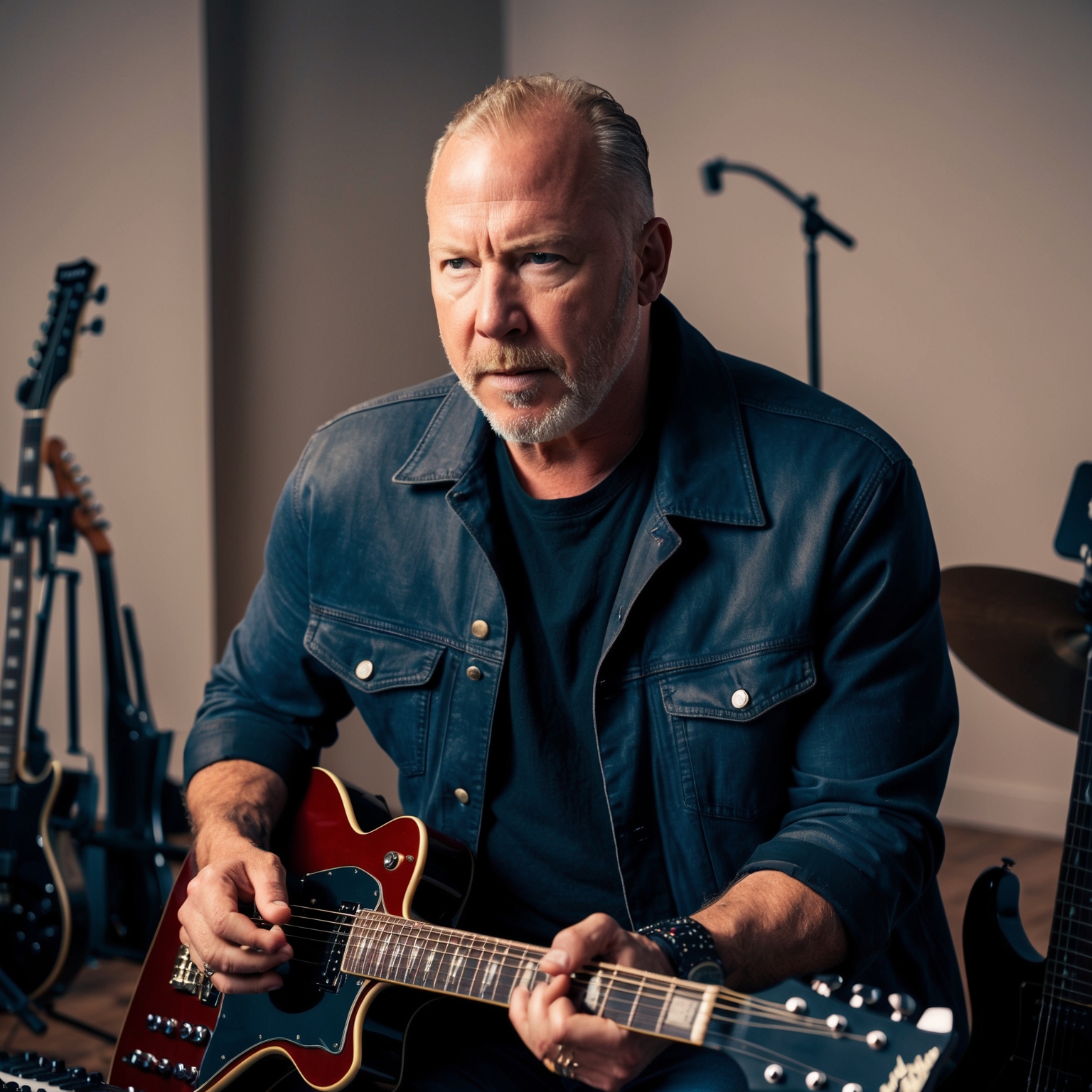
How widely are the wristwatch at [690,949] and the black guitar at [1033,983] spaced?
1.97ft

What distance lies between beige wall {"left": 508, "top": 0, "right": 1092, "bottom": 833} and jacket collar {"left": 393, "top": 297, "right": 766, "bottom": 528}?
2.43 m

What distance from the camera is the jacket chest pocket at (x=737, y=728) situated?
123 centimetres

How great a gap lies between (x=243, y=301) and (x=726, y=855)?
248 centimetres

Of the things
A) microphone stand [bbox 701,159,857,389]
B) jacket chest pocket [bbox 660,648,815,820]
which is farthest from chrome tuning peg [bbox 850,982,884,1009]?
microphone stand [bbox 701,159,857,389]

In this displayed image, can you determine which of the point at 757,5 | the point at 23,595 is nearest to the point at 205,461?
the point at 23,595

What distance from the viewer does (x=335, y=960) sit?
1.19m

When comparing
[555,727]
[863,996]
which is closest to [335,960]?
[555,727]

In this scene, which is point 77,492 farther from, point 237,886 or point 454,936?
point 454,936

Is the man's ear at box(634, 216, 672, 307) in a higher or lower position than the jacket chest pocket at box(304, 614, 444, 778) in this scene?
higher

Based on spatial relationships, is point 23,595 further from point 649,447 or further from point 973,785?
point 973,785

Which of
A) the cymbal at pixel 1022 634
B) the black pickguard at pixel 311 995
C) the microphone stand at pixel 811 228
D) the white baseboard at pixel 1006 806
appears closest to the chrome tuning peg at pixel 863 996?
the black pickguard at pixel 311 995

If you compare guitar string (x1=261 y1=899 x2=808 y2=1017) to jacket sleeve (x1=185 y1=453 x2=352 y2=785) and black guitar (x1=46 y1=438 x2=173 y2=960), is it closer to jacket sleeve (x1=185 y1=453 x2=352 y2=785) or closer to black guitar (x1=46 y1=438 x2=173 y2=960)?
jacket sleeve (x1=185 y1=453 x2=352 y2=785)

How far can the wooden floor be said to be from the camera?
2.36 m

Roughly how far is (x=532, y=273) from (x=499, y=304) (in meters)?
0.05
